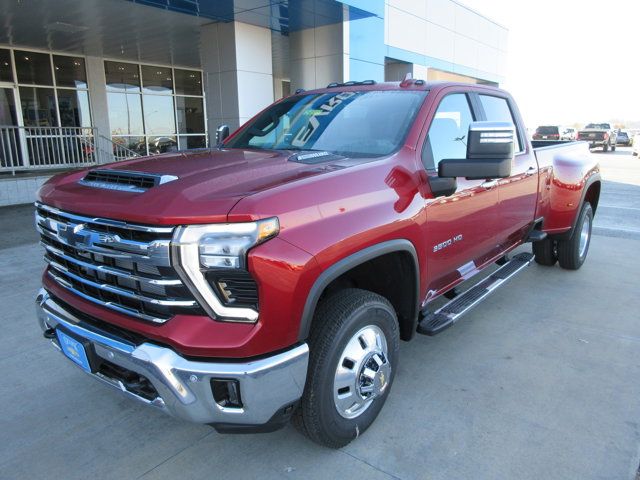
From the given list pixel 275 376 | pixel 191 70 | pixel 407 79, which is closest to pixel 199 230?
pixel 275 376

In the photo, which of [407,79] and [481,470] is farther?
[407,79]

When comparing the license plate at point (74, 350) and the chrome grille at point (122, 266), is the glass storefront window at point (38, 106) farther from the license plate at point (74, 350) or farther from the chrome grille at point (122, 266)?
the license plate at point (74, 350)

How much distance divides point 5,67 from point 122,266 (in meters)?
14.8

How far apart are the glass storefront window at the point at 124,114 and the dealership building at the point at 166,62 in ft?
0.11

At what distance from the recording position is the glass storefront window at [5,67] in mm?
13695

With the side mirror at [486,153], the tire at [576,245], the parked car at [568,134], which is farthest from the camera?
the parked car at [568,134]

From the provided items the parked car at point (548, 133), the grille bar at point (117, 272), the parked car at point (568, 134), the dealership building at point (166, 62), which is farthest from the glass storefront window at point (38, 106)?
the parked car at point (568, 134)

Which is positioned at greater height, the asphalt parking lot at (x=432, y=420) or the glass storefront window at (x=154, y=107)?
the glass storefront window at (x=154, y=107)

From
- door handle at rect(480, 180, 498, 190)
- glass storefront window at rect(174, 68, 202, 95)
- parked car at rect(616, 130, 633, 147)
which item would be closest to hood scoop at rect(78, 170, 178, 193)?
door handle at rect(480, 180, 498, 190)

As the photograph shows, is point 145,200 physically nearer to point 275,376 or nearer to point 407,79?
point 275,376

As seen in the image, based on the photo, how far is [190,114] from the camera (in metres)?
18.8

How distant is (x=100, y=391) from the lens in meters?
3.36

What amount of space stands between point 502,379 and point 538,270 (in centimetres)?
305

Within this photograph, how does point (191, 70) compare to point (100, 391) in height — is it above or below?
above
